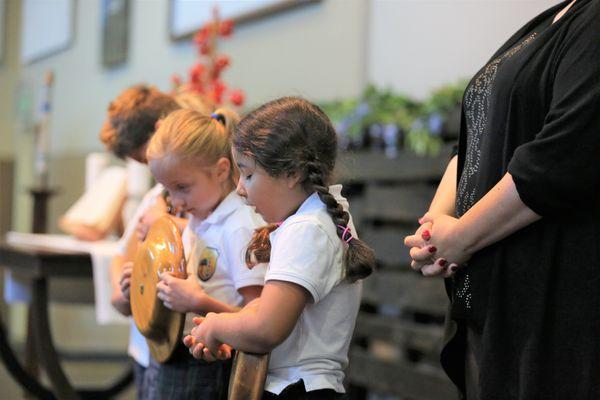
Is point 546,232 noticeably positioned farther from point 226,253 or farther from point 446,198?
point 226,253

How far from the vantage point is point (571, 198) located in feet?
3.99

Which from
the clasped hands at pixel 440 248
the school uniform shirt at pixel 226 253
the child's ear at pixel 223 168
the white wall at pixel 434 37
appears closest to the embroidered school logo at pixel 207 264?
the school uniform shirt at pixel 226 253

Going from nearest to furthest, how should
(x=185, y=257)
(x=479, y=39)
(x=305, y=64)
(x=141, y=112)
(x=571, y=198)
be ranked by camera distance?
(x=571, y=198)
(x=185, y=257)
(x=141, y=112)
(x=479, y=39)
(x=305, y=64)

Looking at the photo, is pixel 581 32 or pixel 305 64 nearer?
pixel 581 32

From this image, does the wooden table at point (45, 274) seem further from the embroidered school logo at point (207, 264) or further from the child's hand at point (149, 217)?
the embroidered school logo at point (207, 264)

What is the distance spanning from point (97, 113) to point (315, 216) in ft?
15.6

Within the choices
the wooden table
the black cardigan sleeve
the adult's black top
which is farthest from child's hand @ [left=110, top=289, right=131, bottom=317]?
the wooden table

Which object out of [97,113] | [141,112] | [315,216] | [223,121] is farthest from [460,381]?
[97,113]

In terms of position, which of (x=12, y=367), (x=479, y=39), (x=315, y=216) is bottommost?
(x=12, y=367)

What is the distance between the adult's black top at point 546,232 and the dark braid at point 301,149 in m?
0.19

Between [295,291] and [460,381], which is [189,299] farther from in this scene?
[460,381]

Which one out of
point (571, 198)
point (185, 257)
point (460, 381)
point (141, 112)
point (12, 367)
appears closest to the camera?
point (571, 198)

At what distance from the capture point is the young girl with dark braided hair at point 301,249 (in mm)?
1318

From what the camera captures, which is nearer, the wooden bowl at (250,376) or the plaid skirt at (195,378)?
the wooden bowl at (250,376)
